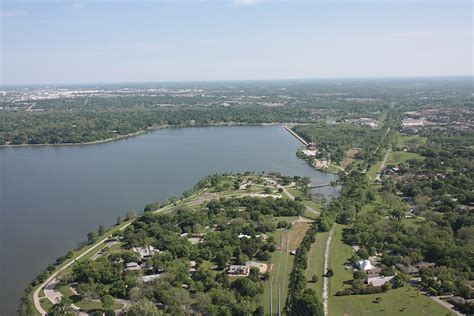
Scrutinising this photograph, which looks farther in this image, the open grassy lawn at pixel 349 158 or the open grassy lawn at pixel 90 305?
the open grassy lawn at pixel 349 158

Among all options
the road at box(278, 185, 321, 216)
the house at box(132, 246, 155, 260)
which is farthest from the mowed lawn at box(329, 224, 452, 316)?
the road at box(278, 185, 321, 216)

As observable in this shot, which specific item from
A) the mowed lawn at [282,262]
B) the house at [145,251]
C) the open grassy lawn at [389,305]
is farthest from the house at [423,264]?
the house at [145,251]

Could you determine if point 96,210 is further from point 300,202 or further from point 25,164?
point 25,164

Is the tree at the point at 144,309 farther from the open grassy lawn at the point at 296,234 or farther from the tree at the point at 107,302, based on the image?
the open grassy lawn at the point at 296,234

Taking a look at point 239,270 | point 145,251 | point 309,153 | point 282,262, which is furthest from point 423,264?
point 309,153

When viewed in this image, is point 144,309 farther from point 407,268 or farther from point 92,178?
point 92,178

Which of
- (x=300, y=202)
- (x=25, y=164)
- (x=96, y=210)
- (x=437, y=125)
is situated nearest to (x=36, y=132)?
(x=25, y=164)
